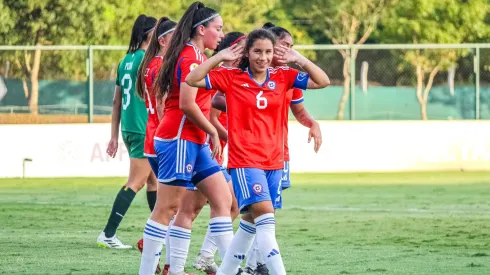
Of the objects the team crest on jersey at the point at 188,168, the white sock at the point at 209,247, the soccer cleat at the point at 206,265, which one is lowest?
the soccer cleat at the point at 206,265

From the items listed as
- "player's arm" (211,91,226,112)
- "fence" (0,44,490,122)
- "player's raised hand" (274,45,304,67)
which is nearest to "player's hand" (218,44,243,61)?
"player's raised hand" (274,45,304,67)

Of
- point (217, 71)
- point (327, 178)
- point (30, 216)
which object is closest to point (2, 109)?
point (327, 178)

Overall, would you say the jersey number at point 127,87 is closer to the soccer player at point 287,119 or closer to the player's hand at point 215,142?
the soccer player at point 287,119

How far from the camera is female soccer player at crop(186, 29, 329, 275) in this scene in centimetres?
780

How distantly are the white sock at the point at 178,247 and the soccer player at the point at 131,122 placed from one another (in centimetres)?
243

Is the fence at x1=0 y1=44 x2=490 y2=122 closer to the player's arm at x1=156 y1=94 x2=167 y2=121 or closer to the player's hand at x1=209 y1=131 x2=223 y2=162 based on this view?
the player's arm at x1=156 y1=94 x2=167 y2=121

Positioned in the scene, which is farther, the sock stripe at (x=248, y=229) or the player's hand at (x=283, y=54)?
the sock stripe at (x=248, y=229)

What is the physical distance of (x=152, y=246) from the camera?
8172mm

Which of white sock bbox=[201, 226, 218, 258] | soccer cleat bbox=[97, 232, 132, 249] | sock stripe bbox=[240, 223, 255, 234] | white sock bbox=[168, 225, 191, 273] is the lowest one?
soccer cleat bbox=[97, 232, 132, 249]

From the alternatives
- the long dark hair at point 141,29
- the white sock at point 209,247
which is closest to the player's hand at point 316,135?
the white sock at point 209,247

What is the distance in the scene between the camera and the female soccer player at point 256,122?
25.6 feet

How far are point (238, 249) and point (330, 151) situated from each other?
1547 centimetres

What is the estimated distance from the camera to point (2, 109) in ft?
75.9

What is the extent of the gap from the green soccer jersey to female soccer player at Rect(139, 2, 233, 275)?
2.59 m
